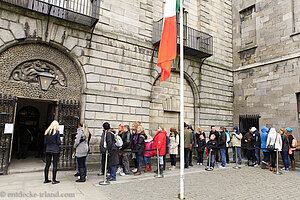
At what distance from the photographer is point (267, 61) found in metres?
12.8

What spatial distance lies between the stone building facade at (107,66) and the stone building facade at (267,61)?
98.6 inches

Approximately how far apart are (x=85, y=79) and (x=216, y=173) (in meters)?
6.35

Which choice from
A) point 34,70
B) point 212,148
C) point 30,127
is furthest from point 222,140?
point 30,127

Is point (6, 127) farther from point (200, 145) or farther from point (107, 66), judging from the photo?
point (200, 145)

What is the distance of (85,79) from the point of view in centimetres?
870

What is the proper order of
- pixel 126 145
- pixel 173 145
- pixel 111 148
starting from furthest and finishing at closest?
pixel 173 145 → pixel 126 145 → pixel 111 148

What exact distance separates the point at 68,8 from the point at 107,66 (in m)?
2.80

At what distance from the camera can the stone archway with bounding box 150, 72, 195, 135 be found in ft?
35.7

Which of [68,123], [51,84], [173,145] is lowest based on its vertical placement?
[173,145]

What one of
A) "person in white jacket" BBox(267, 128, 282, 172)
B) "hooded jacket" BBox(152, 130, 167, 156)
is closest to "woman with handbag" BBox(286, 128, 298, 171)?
"person in white jacket" BBox(267, 128, 282, 172)

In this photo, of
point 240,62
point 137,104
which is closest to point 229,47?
point 240,62

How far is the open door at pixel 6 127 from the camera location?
6953 mm

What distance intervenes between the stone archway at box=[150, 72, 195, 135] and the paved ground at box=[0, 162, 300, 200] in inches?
148

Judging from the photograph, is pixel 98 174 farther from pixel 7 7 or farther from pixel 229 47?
pixel 229 47
